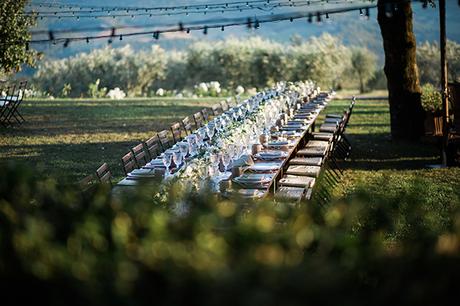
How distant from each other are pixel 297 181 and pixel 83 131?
27.0 feet

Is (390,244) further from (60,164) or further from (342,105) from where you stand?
(342,105)

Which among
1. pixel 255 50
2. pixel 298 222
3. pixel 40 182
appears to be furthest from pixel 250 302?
pixel 255 50

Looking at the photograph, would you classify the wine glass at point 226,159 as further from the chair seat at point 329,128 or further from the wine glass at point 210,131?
the chair seat at point 329,128

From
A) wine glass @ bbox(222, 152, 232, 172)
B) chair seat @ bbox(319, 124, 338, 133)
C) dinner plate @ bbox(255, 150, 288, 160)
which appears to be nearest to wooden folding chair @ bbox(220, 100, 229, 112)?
chair seat @ bbox(319, 124, 338, 133)

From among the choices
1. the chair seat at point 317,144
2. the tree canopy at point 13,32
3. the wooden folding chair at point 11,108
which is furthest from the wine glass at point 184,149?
the tree canopy at point 13,32

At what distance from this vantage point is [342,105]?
1998 centimetres

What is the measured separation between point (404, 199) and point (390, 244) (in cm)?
389

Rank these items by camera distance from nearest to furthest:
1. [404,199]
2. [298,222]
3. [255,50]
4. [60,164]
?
1. [298,222]
2. [404,199]
3. [60,164]
4. [255,50]

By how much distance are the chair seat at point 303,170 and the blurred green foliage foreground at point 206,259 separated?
18.4ft

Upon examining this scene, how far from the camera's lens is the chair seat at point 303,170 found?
8633mm

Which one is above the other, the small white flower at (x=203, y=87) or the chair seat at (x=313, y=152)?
the chair seat at (x=313, y=152)

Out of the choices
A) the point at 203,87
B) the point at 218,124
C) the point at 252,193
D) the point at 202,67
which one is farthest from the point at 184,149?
the point at 202,67

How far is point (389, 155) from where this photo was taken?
477 inches

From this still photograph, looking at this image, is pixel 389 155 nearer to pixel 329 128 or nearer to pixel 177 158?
pixel 329 128
